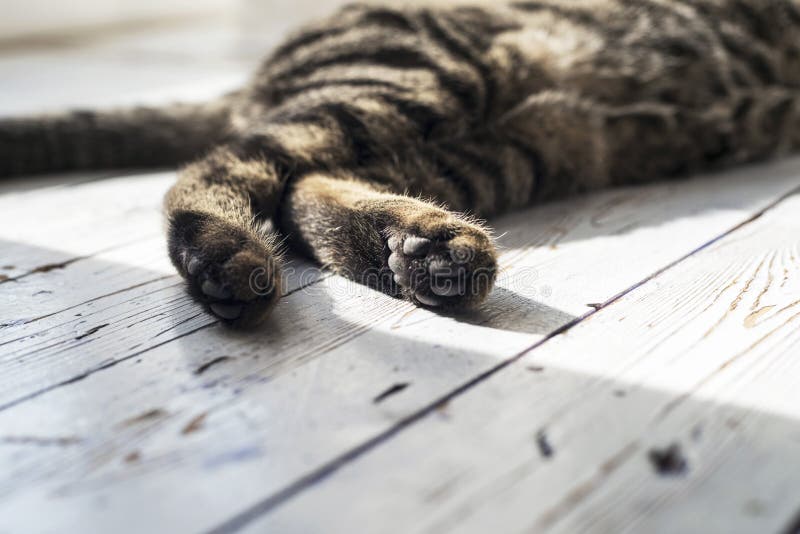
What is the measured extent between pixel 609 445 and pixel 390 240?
21.0 inches

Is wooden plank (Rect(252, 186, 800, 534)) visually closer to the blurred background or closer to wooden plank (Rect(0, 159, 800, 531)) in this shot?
wooden plank (Rect(0, 159, 800, 531))

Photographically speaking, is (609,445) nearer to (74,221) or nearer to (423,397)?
(423,397)

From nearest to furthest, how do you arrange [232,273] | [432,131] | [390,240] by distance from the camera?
[232,273], [390,240], [432,131]

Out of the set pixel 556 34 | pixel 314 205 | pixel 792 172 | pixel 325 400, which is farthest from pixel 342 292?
pixel 792 172

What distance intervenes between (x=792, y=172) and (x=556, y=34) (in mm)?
776

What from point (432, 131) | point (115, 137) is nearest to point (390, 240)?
point (432, 131)

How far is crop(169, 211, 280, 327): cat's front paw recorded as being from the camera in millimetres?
1134

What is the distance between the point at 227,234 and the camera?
3.99ft

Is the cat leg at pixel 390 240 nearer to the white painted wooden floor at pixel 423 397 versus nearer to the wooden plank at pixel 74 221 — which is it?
the white painted wooden floor at pixel 423 397

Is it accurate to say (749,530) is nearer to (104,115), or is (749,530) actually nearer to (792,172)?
(792,172)

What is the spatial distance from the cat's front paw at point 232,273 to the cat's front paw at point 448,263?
0.22 meters

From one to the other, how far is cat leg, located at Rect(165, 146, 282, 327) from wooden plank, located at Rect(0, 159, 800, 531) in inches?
2.5

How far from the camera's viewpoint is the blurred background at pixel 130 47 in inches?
129

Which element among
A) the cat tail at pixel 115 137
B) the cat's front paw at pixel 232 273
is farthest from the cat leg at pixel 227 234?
the cat tail at pixel 115 137
